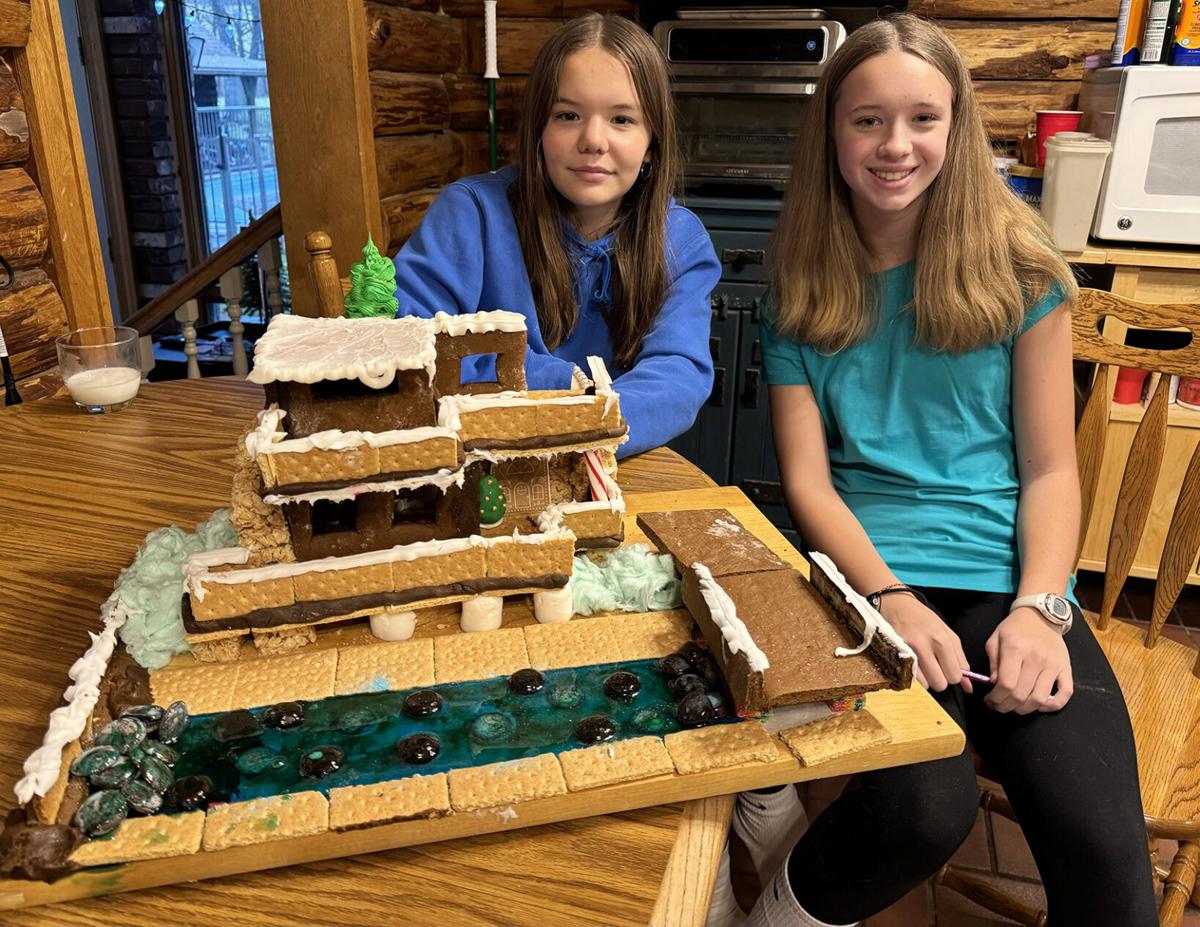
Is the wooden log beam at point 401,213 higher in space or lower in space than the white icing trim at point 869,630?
higher

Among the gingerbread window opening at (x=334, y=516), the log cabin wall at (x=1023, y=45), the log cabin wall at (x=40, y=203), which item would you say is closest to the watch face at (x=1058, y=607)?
the gingerbread window opening at (x=334, y=516)

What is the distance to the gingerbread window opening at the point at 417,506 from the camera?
1.00 m

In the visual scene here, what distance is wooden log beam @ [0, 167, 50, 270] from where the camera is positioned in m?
2.12

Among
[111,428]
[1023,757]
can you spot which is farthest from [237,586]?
[1023,757]

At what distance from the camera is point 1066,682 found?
1261mm

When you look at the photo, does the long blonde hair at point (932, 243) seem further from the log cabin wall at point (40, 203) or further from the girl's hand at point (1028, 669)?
the log cabin wall at point (40, 203)

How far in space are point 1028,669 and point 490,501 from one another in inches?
31.0

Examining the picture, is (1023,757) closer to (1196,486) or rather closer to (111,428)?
(1196,486)

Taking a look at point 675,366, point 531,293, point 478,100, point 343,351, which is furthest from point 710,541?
point 478,100

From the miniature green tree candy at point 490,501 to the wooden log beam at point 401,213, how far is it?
7.51 ft

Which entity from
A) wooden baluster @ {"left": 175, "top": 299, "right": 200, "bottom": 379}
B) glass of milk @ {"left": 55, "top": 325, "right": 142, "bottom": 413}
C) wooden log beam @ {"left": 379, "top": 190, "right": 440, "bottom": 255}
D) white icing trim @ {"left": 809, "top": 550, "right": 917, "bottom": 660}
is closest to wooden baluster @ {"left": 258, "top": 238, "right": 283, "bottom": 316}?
wooden baluster @ {"left": 175, "top": 299, "right": 200, "bottom": 379}

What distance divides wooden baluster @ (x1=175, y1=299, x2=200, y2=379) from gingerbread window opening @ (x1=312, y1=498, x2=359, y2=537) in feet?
8.20

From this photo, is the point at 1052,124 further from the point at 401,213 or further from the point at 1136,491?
the point at 401,213

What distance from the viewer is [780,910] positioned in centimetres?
121
